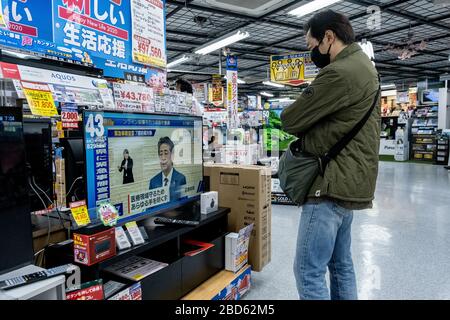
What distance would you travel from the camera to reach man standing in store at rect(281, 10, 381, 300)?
1.44m

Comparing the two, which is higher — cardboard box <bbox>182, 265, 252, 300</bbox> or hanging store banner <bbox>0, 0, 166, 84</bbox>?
hanging store banner <bbox>0, 0, 166, 84</bbox>

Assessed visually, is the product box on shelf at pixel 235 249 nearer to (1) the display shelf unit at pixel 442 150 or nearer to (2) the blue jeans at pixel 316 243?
(2) the blue jeans at pixel 316 243

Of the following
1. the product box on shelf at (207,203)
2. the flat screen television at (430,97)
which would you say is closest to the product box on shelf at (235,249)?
the product box on shelf at (207,203)

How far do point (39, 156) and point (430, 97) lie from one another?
1597 cm

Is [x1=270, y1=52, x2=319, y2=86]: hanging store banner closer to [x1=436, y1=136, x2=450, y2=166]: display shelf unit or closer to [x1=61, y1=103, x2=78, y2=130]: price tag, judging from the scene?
[x1=436, y1=136, x2=450, y2=166]: display shelf unit

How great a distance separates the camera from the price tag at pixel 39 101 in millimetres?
1555

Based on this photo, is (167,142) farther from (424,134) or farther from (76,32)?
(424,134)

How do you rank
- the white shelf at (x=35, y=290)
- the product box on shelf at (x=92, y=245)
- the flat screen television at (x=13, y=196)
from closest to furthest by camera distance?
1. the white shelf at (x=35, y=290)
2. the flat screen television at (x=13, y=196)
3. the product box on shelf at (x=92, y=245)

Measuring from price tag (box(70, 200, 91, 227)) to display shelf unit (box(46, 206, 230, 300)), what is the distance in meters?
0.17

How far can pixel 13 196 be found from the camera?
3.84 ft

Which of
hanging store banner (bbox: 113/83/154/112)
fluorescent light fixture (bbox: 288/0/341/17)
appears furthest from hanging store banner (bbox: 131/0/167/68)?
fluorescent light fixture (bbox: 288/0/341/17)

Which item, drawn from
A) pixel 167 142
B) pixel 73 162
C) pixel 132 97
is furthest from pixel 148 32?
pixel 73 162

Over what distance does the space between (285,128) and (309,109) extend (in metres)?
0.16

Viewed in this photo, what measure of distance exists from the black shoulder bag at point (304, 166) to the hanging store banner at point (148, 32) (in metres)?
1.75
